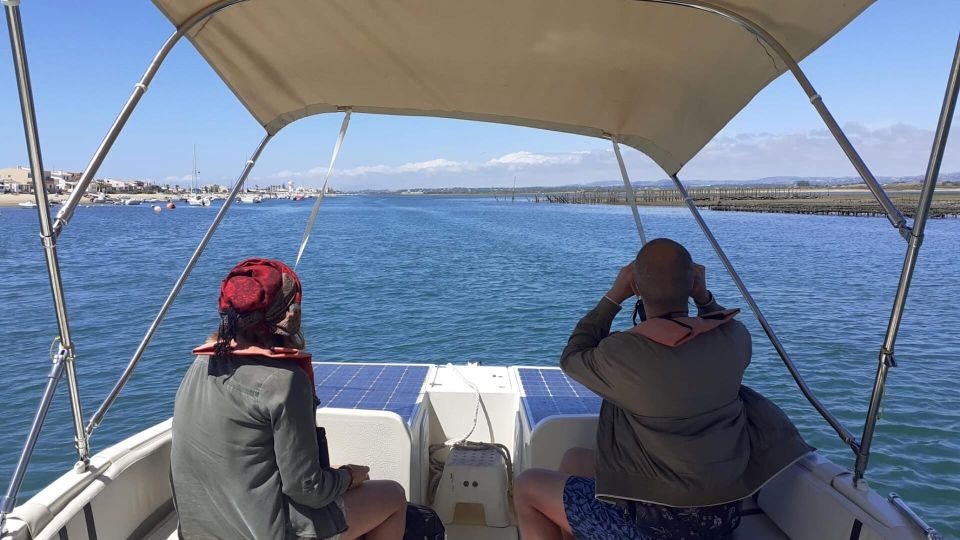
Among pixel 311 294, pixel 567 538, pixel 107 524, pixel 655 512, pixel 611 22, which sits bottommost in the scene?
pixel 311 294

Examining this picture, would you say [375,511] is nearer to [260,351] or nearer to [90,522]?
[260,351]

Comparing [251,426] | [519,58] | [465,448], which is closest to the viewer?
[251,426]

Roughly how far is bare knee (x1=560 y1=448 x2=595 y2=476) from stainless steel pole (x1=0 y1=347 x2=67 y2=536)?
6.11ft

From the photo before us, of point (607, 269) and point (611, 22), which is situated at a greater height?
point (611, 22)

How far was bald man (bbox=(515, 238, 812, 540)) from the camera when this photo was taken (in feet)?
5.80

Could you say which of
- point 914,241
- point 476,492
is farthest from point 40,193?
point 914,241

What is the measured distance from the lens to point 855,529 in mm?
1836

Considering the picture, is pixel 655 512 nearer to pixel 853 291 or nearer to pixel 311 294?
pixel 311 294

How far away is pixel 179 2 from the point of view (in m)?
1.98

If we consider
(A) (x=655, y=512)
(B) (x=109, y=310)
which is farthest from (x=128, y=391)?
(A) (x=655, y=512)

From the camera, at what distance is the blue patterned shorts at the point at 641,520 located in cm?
182

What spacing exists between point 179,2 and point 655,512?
2.35 meters

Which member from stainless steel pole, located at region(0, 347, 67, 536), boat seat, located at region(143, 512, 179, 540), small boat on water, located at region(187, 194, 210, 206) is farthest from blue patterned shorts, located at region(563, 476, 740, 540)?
small boat on water, located at region(187, 194, 210, 206)

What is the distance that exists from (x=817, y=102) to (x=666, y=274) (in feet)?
2.92
